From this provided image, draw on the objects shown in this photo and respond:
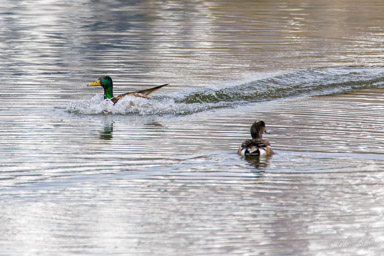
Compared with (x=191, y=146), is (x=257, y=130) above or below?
above

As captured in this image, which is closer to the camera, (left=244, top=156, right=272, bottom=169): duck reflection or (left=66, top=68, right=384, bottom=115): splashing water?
(left=244, top=156, right=272, bottom=169): duck reflection

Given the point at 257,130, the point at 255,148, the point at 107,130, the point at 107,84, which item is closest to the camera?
the point at 255,148

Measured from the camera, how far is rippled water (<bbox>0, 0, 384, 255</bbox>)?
9.24 metres

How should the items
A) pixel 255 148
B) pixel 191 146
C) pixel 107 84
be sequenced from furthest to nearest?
1. pixel 107 84
2. pixel 191 146
3. pixel 255 148

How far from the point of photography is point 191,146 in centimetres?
1333

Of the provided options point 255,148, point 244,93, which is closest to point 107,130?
point 255,148

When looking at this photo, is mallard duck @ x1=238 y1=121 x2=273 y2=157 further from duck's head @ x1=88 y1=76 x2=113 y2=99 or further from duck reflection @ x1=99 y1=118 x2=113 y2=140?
duck's head @ x1=88 y1=76 x2=113 y2=99

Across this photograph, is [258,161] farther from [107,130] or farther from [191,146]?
[107,130]

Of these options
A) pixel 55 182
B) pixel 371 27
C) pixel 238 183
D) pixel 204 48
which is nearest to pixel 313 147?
pixel 238 183

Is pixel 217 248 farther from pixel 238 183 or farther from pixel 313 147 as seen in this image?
pixel 313 147

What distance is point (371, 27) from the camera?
109ft

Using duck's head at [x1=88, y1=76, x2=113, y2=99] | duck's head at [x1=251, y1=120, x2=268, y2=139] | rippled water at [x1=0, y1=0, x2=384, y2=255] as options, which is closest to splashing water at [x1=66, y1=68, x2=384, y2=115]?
rippled water at [x1=0, y1=0, x2=384, y2=255]

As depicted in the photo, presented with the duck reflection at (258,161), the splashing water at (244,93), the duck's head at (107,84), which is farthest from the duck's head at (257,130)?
the duck's head at (107,84)

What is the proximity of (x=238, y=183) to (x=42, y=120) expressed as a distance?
5509 millimetres
